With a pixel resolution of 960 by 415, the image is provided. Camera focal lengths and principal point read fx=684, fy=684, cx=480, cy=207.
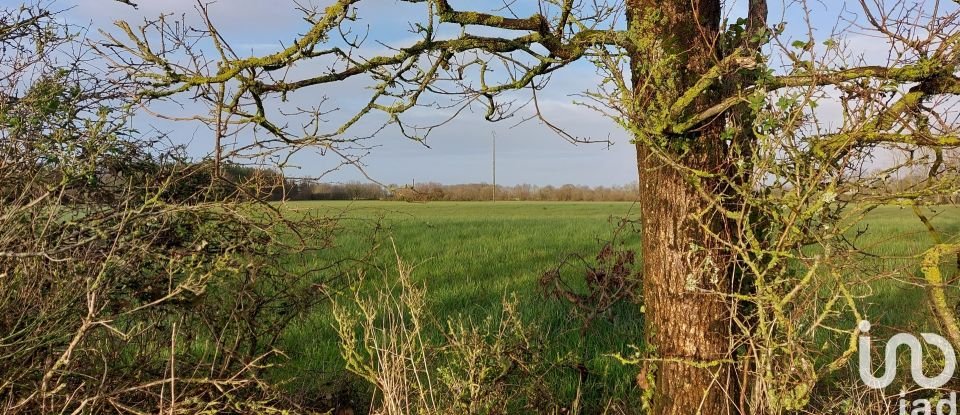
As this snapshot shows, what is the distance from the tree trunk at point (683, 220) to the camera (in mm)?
3434

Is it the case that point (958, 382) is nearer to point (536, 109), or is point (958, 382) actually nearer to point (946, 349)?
point (946, 349)

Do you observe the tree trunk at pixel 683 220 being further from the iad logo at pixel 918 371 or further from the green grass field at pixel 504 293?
the iad logo at pixel 918 371

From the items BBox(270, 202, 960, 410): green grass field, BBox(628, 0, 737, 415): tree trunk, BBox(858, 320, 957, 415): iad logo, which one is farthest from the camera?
BBox(270, 202, 960, 410): green grass field

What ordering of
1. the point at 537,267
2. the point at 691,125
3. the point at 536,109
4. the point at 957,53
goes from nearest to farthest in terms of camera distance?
the point at 957,53 → the point at 691,125 → the point at 536,109 → the point at 537,267

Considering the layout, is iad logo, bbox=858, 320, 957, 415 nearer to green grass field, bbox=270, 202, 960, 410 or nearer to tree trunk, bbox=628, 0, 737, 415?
green grass field, bbox=270, 202, 960, 410

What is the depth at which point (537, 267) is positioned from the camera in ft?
36.8

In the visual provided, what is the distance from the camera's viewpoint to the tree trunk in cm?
343

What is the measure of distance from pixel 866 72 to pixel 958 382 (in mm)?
2571

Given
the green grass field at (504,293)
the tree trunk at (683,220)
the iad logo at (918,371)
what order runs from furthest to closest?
the green grass field at (504,293), the iad logo at (918,371), the tree trunk at (683,220)

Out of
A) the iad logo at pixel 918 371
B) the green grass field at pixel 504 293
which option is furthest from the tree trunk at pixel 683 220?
the iad logo at pixel 918 371

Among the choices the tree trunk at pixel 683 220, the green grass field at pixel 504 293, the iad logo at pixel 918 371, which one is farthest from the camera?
the green grass field at pixel 504 293

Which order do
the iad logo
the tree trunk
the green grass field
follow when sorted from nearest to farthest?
the tree trunk → the iad logo → the green grass field

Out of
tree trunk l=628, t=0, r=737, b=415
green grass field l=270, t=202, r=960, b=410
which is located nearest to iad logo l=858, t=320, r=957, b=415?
green grass field l=270, t=202, r=960, b=410

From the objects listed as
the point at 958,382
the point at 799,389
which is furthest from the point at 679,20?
the point at 958,382
